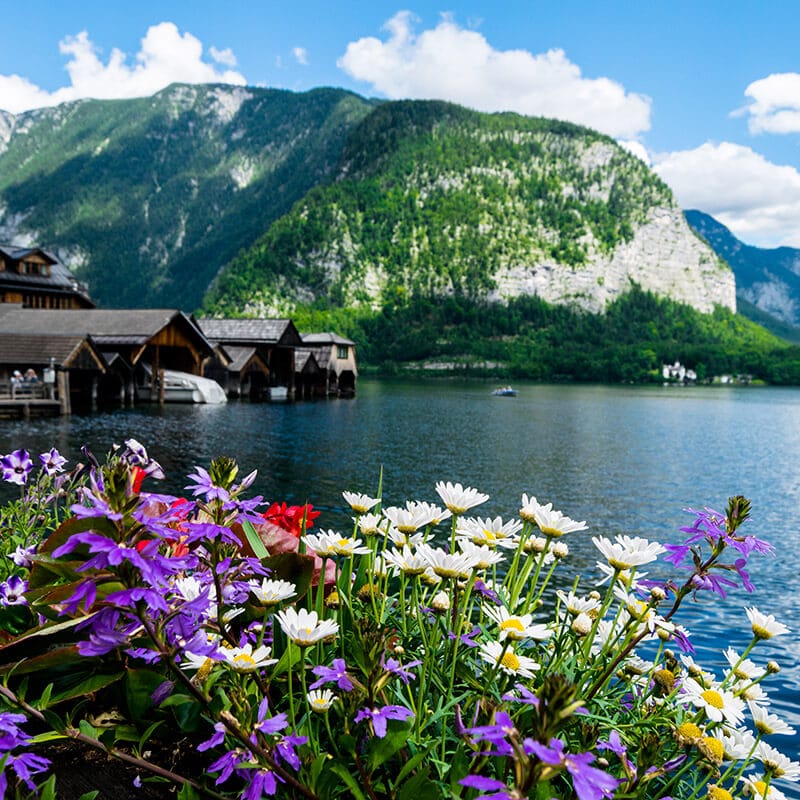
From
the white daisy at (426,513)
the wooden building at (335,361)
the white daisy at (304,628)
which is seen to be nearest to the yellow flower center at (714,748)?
the white daisy at (426,513)

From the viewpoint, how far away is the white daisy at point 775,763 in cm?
197

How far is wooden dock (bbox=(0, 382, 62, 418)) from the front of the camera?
34750 mm

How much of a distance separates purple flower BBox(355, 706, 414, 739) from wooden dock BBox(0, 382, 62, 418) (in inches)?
1514

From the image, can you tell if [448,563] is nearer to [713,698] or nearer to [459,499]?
[459,499]

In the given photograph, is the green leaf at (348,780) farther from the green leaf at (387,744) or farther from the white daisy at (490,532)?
the white daisy at (490,532)

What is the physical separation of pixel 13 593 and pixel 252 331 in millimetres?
57732

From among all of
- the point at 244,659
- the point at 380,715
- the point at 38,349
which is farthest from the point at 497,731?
the point at 38,349

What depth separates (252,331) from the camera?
58438 millimetres

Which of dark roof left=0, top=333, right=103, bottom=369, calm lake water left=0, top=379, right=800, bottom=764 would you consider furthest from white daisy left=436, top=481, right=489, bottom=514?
dark roof left=0, top=333, right=103, bottom=369

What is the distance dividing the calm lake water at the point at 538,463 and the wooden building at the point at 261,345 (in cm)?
691

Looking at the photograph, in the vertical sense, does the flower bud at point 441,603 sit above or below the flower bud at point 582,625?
above

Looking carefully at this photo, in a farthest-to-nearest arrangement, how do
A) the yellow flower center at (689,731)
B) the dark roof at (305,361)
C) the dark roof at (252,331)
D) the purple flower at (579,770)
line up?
1. the dark roof at (305,361)
2. the dark roof at (252,331)
3. the yellow flower center at (689,731)
4. the purple flower at (579,770)

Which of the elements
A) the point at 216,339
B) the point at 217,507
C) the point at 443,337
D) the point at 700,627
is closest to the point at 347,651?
the point at 217,507

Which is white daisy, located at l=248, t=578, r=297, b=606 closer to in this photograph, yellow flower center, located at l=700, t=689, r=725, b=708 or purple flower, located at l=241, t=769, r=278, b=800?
purple flower, located at l=241, t=769, r=278, b=800
